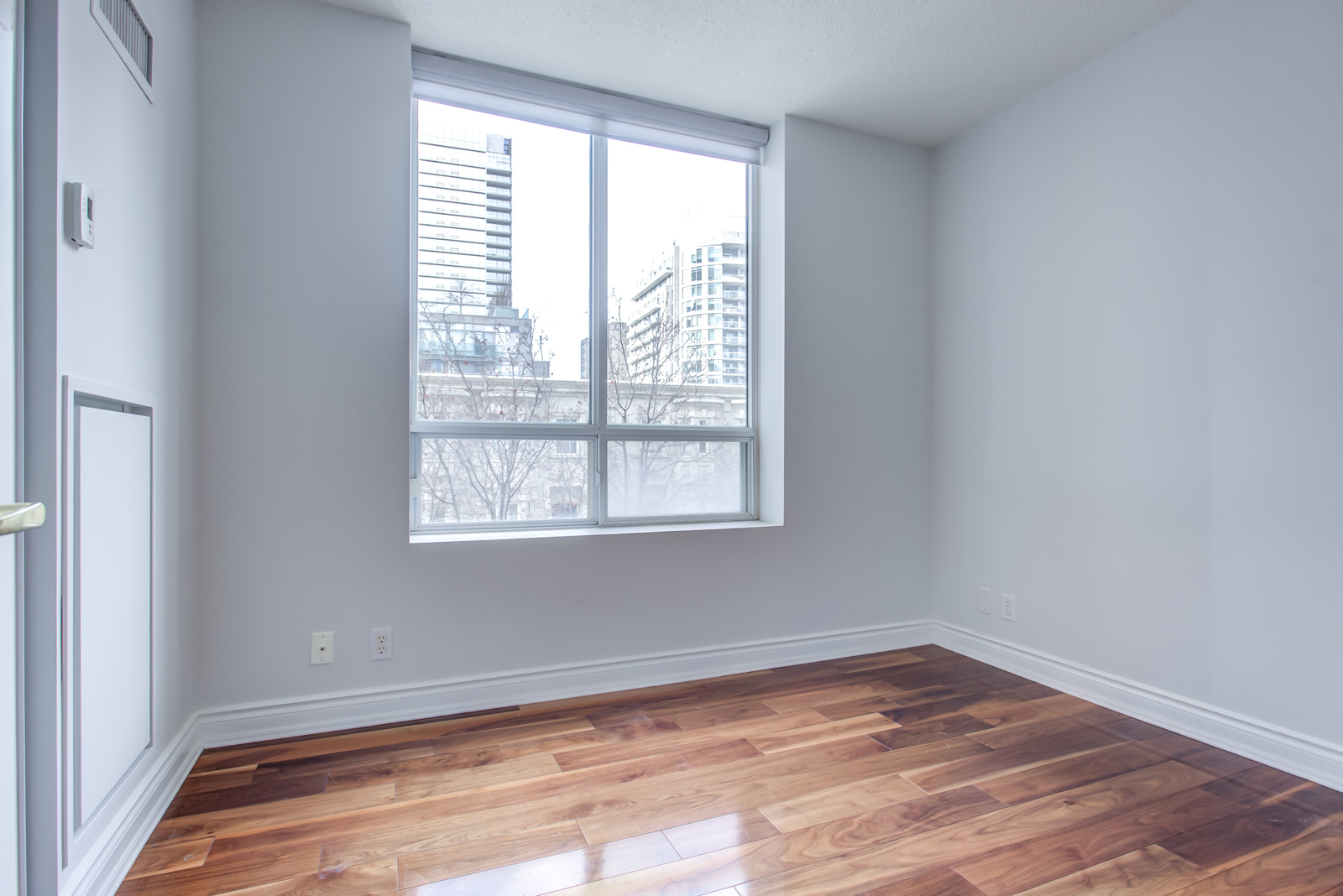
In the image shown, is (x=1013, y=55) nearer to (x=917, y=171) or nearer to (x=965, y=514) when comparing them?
(x=917, y=171)

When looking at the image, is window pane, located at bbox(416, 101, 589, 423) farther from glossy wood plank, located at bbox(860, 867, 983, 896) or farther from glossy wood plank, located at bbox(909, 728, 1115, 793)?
glossy wood plank, located at bbox(860, 867, 983, 896)

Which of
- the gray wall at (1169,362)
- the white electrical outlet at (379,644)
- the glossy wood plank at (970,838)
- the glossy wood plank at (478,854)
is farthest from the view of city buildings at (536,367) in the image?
the glossy wood plank at (970,838)

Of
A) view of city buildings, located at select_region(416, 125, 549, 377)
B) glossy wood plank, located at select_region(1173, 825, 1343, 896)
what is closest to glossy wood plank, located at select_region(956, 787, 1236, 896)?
glossy wood plank, located at select_region(1173, 825, 1343, 896)

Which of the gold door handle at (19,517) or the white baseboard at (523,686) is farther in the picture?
the white baseboard at (523,686)

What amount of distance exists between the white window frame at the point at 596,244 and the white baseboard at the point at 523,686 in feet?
1.85

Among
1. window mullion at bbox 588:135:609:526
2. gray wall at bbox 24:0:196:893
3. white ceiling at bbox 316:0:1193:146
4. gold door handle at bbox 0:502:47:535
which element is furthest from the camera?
window mullion at bbox 588:135:609:526

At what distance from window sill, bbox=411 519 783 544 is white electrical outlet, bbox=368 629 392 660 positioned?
0.33 meters

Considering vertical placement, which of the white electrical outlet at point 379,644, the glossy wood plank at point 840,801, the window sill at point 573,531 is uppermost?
the window sill at point 573,531

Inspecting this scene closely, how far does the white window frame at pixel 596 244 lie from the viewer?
2.72 metres

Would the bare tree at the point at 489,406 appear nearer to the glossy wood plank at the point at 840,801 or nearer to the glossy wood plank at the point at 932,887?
the glossy wood plank at the point at 840,801

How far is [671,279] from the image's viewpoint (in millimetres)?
3238

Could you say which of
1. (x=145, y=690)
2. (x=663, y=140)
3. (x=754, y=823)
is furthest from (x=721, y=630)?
(x=663, y=140)

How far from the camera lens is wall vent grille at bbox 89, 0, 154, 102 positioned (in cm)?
156

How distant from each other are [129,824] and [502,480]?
5.08 feet
